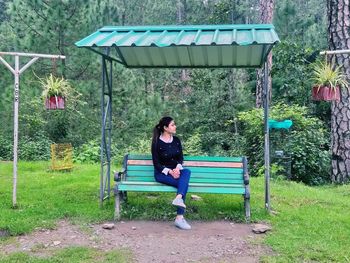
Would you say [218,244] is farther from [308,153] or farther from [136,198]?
[308,153]

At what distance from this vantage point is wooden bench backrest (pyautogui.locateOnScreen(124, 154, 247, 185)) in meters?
6.38

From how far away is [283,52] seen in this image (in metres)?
11.7

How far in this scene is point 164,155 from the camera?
19.9 feet

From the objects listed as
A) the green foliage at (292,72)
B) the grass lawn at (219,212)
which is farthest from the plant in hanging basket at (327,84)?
the green foliage at (292,72)

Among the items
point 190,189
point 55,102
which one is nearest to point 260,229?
point 190,189

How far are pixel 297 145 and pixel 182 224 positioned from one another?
4973 millimetres

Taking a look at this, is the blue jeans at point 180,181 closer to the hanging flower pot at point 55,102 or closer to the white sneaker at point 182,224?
the white sneaker at point 182,224

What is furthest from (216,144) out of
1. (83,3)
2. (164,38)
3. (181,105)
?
(164,38)

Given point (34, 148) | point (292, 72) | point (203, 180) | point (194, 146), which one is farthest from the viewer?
point (194, 146)

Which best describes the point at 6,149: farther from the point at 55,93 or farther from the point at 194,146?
the point at 55,93

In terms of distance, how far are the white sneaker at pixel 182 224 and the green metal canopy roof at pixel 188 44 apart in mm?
2155

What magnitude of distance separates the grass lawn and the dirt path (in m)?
0.19

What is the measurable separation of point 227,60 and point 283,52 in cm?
531

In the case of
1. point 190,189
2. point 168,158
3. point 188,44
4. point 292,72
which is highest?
point 292,72
